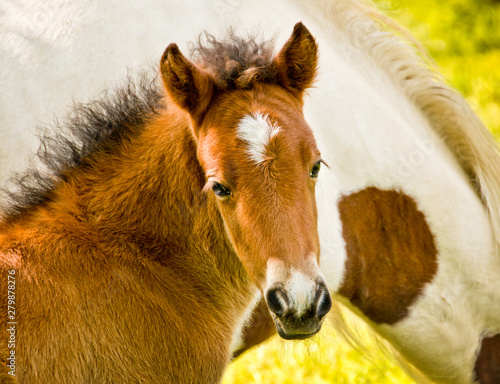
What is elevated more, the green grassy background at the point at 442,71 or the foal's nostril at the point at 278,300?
the foal's nostril at the point at 278,300

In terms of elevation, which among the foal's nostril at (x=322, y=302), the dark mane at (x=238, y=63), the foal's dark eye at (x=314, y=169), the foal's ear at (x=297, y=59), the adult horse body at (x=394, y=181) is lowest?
the adult horse body at (x=394, y=181)

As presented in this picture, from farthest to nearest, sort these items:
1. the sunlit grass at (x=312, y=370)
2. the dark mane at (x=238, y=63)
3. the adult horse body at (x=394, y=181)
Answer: the sunlit grass at (x=312, y=370)
the adult horse body at (x=394, y=181)
the dark mane at (x=238, y=63)

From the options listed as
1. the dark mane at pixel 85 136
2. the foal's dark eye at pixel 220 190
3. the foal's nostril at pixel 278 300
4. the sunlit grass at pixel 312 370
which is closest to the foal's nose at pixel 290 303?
the foal's nostril at pixel 278 300

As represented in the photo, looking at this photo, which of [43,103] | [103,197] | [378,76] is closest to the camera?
[103,197]

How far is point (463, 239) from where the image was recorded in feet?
10.2

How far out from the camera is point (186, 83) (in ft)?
6.98

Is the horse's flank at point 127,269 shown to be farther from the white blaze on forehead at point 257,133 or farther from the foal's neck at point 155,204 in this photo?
the white blaze on forehead at point 257,133

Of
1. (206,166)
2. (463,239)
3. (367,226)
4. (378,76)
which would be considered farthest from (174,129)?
(463,239)

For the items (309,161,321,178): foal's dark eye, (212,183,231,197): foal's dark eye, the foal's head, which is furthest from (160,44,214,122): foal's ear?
(309,161,321,178): foal's dark eye

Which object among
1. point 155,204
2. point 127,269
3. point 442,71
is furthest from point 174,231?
point 442,71

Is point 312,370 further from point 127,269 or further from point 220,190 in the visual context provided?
point 220,190

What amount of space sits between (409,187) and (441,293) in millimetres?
571

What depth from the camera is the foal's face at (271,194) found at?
74.9 inches

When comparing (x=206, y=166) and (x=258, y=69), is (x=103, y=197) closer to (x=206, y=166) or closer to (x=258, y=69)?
(x=206, y=166)
